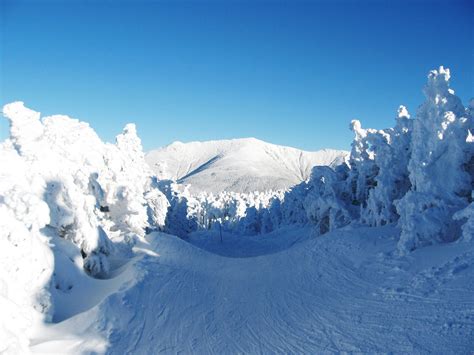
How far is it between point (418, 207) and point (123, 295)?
13.6 m

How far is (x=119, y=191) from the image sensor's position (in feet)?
81.6

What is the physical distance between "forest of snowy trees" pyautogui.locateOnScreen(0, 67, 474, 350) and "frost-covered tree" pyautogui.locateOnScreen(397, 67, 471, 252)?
0.05 m

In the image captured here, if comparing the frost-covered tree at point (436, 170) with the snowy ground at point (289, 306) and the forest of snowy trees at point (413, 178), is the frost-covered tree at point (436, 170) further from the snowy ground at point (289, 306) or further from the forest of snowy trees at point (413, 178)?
the snowy ground at point (289, 306)

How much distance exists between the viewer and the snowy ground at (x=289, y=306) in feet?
35.4

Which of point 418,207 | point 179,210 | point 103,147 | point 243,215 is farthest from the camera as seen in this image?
point 243,215

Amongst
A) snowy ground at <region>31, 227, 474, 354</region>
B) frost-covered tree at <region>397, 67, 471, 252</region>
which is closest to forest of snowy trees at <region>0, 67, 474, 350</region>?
frost-covered tree at <region>397, 67, 471, 252</region>

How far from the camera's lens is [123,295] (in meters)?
14.8

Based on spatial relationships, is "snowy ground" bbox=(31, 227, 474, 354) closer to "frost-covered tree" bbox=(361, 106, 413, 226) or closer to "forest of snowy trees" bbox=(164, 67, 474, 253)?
"forest of snowy trees" bbox=(164, 67, 474, 253)

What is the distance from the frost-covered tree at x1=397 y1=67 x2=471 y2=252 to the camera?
17.3 meters

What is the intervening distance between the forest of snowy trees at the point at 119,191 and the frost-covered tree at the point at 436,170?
5 cm

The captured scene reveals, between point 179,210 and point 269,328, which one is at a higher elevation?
point 179,210

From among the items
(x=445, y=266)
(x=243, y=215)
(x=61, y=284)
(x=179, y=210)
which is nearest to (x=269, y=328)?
(x=445, y=266)

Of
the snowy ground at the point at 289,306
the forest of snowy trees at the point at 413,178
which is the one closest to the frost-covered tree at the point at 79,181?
the snowy ground at the point at 289,306

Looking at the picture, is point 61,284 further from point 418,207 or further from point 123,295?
point 418,207
